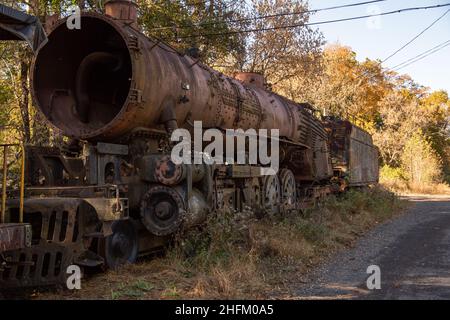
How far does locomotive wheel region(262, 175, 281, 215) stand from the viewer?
10658 millimetres

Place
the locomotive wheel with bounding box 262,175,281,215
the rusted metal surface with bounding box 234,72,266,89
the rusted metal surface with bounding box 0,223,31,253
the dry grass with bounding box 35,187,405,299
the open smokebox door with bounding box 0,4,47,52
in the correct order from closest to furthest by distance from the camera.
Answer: the rusted metal surface with bounding box 0,223,31,253, the open smokebox door with bounding box 0,4,47,52, the dry grass with bounding box 35,187,405,299, the locomotive wheel with bounding box 262,175,281,215, the rusted metal surface with bounding box 234,72,266,89

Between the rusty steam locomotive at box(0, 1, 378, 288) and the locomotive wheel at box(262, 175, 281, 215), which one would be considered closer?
the rusty steam locomotive at box(0, 1, 378, 288)

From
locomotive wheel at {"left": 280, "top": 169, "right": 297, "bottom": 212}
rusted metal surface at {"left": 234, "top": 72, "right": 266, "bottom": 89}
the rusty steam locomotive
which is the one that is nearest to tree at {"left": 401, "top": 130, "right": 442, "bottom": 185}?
locomotive wheel at {"left": 280, "top": 169, "right": 297, "bottom": 212}

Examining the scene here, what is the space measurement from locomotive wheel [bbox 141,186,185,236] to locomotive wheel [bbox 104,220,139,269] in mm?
254

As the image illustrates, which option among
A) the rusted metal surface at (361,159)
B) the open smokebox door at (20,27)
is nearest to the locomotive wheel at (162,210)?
the open smokebox door at (20,27)

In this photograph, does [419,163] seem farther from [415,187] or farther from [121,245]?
[121,245]

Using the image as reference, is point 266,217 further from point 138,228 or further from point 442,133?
point 442,133

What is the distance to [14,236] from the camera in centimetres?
464

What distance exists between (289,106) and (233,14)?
8931 mm

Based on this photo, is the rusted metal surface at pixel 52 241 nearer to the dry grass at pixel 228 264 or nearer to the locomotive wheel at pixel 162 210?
the dry grass at pixel 228 264

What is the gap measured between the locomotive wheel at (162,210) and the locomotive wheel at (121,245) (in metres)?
0.25

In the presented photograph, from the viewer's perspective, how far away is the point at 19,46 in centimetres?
Result: 1359

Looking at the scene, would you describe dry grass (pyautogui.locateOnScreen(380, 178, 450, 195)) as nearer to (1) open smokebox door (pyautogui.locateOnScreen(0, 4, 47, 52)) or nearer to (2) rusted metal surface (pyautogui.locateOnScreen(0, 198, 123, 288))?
(2) rusted metal surface (pyautogui.locateOnScreen(0, 198, 123, 288))
